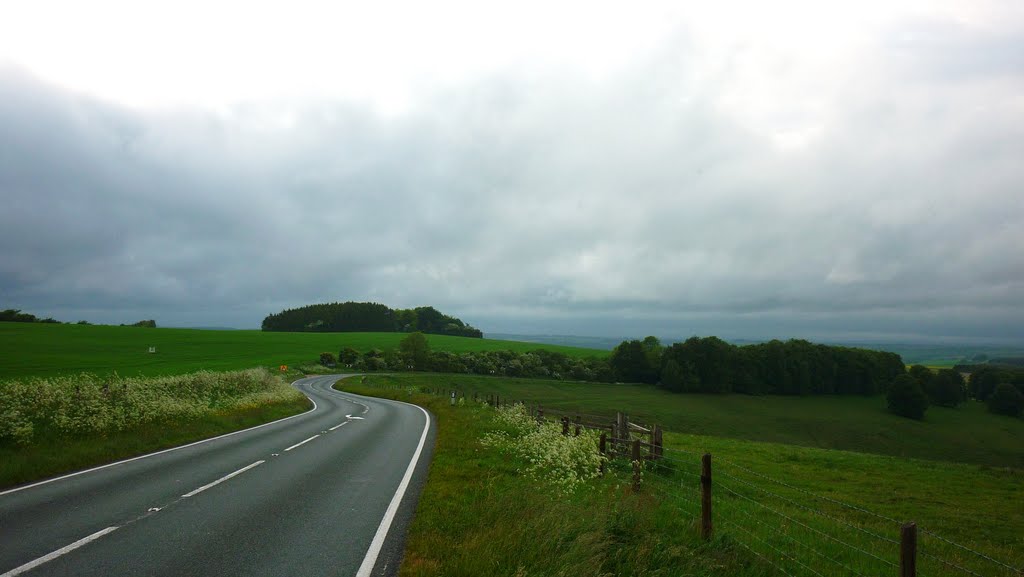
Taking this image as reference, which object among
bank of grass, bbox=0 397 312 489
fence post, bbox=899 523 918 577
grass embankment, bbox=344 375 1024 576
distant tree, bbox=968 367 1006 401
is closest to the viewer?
fence post, bbox=899 523 918 577

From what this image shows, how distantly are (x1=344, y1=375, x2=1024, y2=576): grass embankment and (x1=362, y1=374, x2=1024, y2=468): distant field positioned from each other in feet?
131

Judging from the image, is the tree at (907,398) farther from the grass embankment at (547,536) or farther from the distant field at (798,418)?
the grass embankment at (547,536)

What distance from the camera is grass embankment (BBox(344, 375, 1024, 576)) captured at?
6840 mm

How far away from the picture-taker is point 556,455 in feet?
43.5

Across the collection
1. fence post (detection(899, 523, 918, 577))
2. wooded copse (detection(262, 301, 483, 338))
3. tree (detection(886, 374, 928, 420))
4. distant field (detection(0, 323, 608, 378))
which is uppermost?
wooded copse (detection(262, 301, 483, 338))

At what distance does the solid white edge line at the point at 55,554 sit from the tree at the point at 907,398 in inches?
3913

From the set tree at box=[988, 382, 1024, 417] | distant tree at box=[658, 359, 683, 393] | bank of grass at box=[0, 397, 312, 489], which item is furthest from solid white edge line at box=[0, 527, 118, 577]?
tree at box=[988, 382, 1024, 417]

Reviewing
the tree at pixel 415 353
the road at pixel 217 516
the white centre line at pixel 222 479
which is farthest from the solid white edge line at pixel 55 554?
the tree at pixel 415 353

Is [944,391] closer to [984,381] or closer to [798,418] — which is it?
[984,381]

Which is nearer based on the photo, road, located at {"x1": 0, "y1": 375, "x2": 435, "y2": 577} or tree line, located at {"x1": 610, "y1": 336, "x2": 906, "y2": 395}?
road, located at {"x1": 0, "y1": 375, "x2": 435, "y2": 577}

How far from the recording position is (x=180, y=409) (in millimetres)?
20875

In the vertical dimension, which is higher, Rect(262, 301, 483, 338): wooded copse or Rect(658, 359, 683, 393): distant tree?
Rect(262, 301, 483, 338): wooded copse

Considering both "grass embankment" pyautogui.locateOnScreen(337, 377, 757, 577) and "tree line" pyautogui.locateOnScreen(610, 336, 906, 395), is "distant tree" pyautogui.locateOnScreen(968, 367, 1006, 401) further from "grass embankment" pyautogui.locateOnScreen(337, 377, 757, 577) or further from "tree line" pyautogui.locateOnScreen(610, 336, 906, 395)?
"grass embankment" pyautogui.locateOnScreen(337, 377, 757, 577)

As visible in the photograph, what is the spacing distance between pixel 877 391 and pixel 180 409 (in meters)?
118
